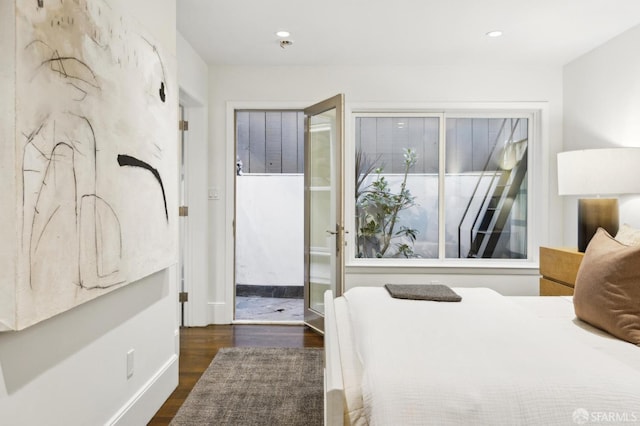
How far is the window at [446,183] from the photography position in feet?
13.6

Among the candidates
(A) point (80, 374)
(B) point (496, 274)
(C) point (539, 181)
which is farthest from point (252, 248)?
(A) point (80, 374)

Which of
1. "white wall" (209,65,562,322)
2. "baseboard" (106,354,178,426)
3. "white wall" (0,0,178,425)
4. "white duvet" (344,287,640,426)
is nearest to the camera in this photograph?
"white duvet" (344,287,640,426)

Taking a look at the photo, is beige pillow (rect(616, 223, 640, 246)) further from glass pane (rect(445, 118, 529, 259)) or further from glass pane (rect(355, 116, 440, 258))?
glass pane (rect(355, 116, 440, 258))

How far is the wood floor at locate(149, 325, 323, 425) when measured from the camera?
2.80 m

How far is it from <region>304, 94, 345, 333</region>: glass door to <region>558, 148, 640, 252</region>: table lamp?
171 centimetres

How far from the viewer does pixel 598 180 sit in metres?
2.80

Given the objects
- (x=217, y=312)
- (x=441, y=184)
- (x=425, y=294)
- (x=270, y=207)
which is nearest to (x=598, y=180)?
(x=441, y=184)

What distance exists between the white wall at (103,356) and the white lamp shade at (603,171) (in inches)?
109

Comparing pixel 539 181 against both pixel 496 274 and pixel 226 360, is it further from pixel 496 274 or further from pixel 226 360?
pixel 226 360

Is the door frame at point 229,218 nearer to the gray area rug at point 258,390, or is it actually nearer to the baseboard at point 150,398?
the gray area rug at point 258,390

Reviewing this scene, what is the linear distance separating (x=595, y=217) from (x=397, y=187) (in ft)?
5.65

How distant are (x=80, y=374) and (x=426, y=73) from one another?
11.8 feet

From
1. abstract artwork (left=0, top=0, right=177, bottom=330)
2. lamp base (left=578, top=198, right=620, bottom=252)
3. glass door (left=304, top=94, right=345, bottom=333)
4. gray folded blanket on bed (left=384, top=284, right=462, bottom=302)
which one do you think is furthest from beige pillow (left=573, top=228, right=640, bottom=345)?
abstract artwork (left=0, top=0, right=177, bottom=330)

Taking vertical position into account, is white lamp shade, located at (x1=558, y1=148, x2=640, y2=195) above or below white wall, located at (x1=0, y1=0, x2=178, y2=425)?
above
